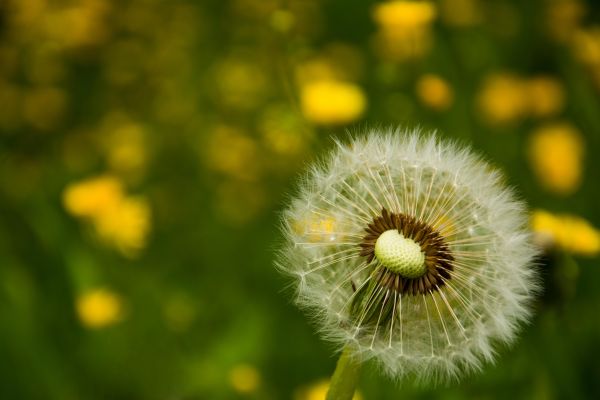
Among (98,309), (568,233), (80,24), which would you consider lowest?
(568,233)

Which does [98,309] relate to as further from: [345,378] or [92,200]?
[345,378]

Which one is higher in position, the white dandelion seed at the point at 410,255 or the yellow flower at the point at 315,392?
the white dandelion seed at the point at 410,255

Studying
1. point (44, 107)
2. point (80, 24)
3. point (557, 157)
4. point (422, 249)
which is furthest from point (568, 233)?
point (80, 24)

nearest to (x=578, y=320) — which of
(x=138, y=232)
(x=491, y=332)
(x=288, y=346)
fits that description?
(x=288, y=346)

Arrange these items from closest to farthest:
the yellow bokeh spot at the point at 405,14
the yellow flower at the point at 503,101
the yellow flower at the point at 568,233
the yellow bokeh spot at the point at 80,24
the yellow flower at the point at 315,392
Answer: the yellow flower at the point at 568,233 → the yellow flower at the point at 315,392 → the yellow bokeh spot at the point at 405,14 → the yellow flower at the point at 503,101 → the yellow bokeh spot at the point at 80,24

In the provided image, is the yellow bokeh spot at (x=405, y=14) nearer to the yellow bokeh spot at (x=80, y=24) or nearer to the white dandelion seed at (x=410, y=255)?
the white dandelion seed at (x=410, y=255)

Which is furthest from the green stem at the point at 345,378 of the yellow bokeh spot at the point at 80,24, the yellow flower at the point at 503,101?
the yellow bokeh spot at the point at 80,24
